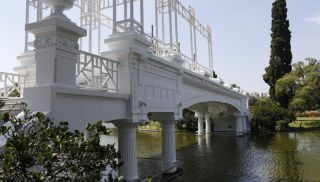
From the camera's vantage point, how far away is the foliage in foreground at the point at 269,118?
4159 cm

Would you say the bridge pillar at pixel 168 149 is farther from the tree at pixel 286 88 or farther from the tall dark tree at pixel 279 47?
the tall dark tree at pixel 279 47

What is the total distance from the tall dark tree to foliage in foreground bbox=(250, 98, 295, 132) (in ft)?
21.9

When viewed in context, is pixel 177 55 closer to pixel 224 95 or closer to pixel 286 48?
pixel 224 95

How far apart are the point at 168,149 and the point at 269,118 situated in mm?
30313

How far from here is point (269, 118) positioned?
4159 cm

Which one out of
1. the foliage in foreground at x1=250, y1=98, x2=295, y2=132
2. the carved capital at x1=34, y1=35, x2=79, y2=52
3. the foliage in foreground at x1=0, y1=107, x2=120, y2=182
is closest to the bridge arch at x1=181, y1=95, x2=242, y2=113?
the foliage in foreground at x1=250, y1=98, x2=295, y2=132

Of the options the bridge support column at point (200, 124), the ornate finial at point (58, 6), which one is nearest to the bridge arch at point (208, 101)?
the bridge support column at point (200, 124)

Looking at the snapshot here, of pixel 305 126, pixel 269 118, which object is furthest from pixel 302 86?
pixel 269 118

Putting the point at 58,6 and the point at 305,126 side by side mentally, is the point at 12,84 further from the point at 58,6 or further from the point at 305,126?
the point at 305,126

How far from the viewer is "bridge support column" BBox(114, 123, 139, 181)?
10.6m

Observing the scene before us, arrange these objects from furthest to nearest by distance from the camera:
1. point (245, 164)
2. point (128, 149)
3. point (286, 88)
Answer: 1. point (286, 88)
2. point (245, 164)
3. point (128, 149)

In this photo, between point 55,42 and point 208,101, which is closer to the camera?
point 55,42

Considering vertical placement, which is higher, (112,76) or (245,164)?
(112,76)

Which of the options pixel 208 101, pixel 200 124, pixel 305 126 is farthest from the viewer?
pixel 305 126
